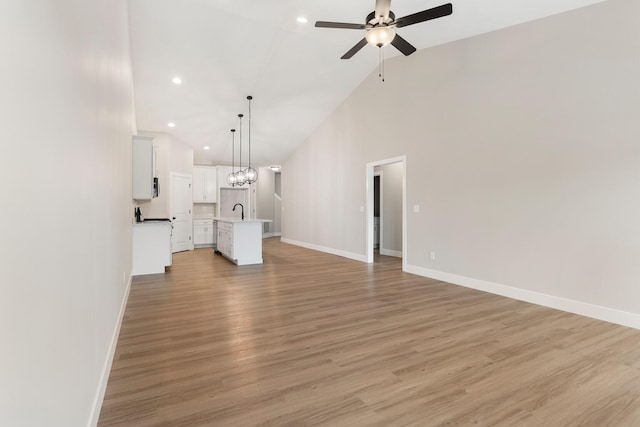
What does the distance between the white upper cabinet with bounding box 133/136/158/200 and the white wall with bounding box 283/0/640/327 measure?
14.9ft

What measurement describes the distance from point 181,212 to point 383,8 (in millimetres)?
7933

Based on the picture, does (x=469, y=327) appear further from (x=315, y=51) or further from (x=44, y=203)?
(x=315, y=51)

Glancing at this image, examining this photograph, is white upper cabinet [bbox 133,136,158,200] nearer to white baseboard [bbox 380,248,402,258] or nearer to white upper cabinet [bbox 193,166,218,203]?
white upper cabinet [bbox 193,166,218,203]

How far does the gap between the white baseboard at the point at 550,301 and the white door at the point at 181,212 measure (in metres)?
6.98

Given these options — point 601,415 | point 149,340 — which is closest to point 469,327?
point 601,415

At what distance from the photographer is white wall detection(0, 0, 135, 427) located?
0.75 meters

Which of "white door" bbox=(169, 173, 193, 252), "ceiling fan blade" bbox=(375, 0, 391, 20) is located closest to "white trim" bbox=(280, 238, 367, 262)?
"white door" bbox=(169, 173, 193, 252)

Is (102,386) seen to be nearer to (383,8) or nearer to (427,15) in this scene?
(383,8)

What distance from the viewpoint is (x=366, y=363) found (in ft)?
7.96

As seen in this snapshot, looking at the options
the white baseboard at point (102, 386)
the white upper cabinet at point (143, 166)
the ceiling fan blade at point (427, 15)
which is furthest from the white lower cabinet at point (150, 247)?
the ceiling fan blade at point (427, 15)

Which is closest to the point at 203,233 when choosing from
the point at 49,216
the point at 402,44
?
the point at 402,44

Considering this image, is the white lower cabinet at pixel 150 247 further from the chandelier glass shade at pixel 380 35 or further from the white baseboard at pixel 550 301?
the white baseboard at pixel 550 301

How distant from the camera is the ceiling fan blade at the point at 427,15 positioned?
9.84 feet

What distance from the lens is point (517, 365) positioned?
2.41 metres
